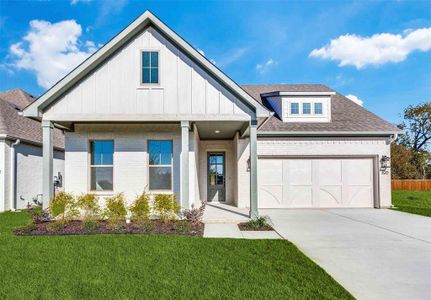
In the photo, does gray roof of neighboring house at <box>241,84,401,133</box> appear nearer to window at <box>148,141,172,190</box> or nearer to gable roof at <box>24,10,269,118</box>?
gable roof at <box>24,10,269,118</box>

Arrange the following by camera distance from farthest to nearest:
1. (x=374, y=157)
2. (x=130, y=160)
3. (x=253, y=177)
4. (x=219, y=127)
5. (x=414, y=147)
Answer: (x=414, y=147), (x=374, y=157), (x=219, y=127), (x=130, y=160), (x=253, y=177)

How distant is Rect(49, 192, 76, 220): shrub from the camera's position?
7.85 meters

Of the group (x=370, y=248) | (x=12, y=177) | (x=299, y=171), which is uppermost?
(x=299, y=171)

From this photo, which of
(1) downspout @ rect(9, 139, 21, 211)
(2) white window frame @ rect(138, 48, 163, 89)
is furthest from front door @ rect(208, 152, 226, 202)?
(1) downspout @ rect(9, 139, 21, 211)

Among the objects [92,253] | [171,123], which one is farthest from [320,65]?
[92,253]

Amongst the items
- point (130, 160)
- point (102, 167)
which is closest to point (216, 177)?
point (130, 160)

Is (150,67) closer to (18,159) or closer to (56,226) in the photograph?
(56,226)

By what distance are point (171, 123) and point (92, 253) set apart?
5.29 metres

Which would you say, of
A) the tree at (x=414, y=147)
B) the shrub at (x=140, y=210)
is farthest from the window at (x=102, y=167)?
the tree at (x=414, y=147)

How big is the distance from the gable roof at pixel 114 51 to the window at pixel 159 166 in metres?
3.15

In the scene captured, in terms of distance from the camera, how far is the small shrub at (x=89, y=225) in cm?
739

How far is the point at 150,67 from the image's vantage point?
8.83 m

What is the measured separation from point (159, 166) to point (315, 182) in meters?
7.12

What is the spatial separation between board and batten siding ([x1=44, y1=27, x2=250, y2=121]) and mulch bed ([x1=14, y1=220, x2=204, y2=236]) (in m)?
3.25
